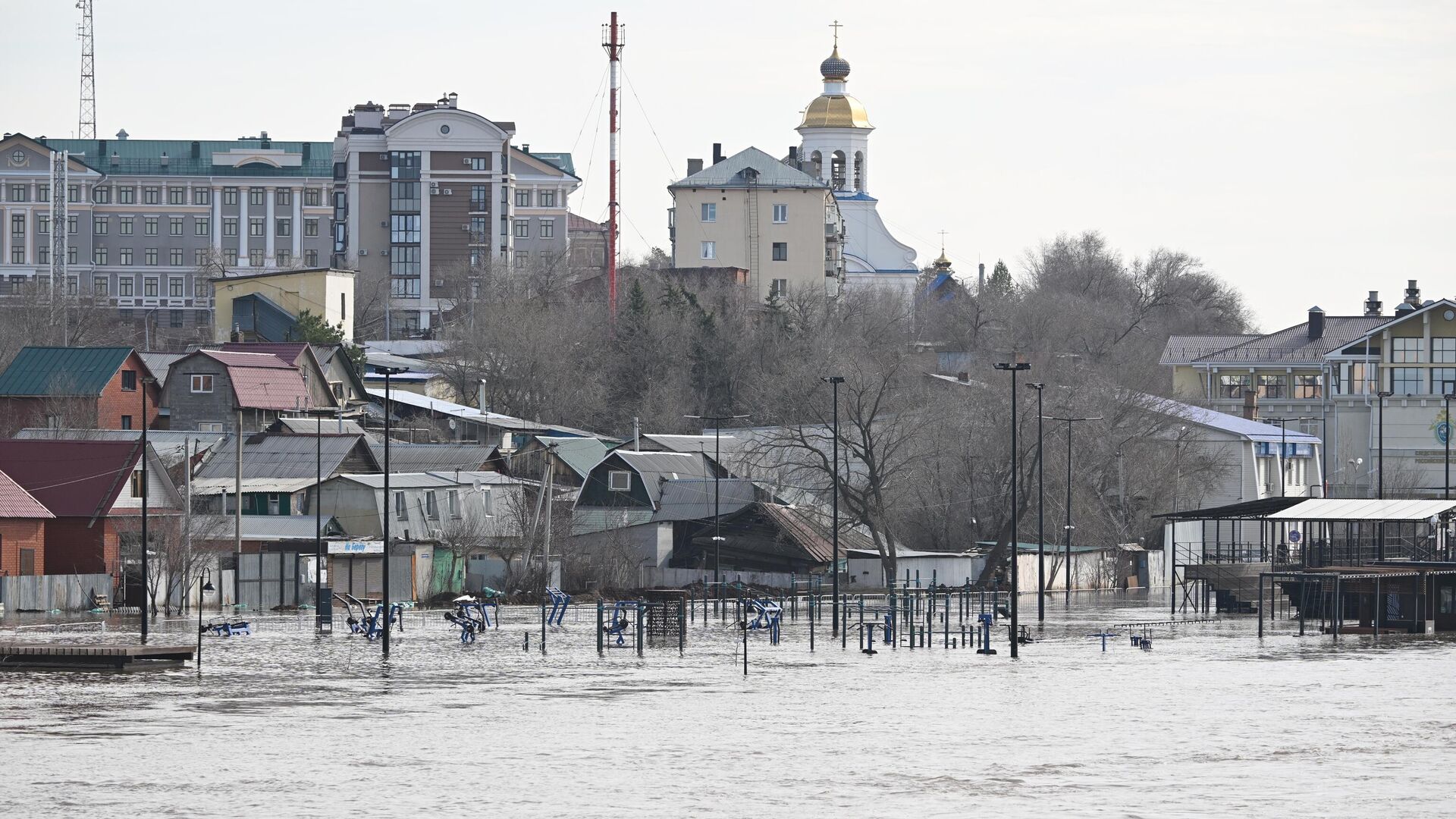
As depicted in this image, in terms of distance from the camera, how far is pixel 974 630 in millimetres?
57094

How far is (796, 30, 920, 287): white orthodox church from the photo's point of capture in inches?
6811

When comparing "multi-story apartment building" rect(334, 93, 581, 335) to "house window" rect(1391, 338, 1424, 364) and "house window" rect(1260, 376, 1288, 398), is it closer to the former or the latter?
"house window" rect(1260, 376, 1288, 398)

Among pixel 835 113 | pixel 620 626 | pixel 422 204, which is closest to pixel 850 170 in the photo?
pixel 835 113

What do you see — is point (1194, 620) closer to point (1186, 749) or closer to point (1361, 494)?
point (1186, 749)

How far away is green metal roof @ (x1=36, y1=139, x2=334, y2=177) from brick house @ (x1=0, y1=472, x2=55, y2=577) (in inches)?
3575

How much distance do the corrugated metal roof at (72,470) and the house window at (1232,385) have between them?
75118 millimetres

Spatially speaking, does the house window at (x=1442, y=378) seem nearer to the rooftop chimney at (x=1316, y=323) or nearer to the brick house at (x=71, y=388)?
the rooftop chimney at (x=1316, y=323)

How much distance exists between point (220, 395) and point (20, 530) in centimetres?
2598

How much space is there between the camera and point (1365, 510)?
6962cm

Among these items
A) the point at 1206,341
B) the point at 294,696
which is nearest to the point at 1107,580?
the point at 1206,341

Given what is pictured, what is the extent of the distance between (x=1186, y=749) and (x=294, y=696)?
691 inches

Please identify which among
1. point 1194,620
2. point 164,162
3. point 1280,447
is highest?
point 164,162

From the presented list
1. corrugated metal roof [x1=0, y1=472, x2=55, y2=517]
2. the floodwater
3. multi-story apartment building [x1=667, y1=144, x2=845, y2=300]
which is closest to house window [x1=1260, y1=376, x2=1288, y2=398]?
multi-story apartment building [x1=667, y1=144, x2=845, y2=300]

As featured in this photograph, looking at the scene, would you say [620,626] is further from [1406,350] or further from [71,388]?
[1406,350]
